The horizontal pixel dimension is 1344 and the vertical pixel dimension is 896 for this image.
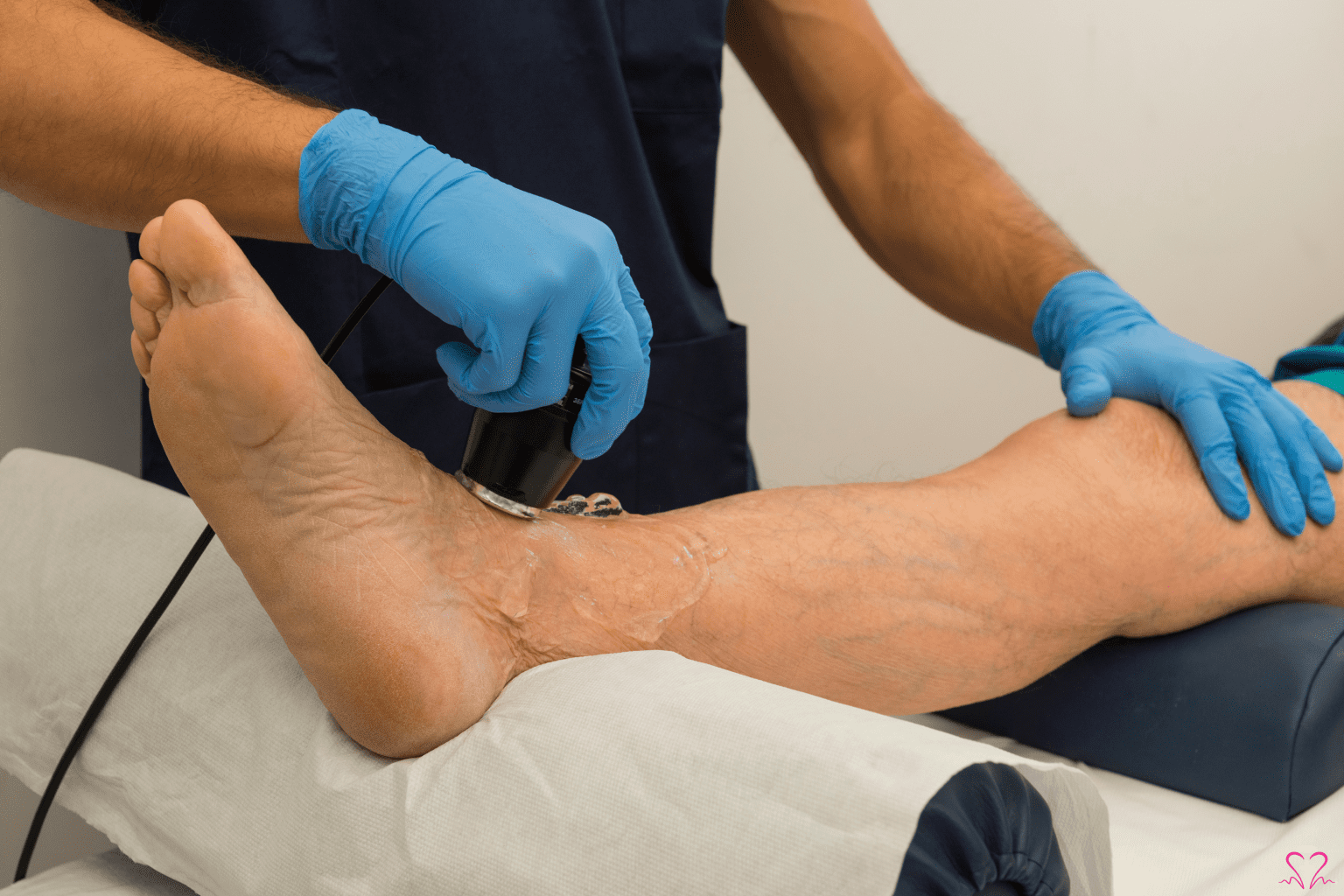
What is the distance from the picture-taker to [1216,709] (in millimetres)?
958

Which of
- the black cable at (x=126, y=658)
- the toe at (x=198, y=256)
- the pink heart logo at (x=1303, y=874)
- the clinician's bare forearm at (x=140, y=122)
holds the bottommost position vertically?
the pink heart logo at (x=1303, y=874)

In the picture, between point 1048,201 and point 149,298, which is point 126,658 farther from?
point 1048,201

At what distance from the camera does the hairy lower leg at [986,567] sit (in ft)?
2.84

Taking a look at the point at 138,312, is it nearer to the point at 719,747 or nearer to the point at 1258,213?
the point at 719,747

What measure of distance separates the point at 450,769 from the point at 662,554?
0.97 feet

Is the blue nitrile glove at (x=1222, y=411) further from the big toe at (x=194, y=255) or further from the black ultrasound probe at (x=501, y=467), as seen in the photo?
the big toe at (x=194, y=255)

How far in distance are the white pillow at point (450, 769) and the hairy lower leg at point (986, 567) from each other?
24cm

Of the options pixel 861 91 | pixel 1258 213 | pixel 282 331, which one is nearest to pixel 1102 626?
pixel 282 331

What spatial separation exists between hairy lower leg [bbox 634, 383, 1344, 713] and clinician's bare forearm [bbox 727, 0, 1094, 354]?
43 centimetres

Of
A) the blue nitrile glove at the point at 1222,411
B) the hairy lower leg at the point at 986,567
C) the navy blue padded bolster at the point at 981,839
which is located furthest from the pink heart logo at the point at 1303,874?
the navy blue padded bolster at the point at 981,839

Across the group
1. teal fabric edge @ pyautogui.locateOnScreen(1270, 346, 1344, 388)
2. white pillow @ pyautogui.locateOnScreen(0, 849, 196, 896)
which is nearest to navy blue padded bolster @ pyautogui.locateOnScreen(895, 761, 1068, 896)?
white pillow @ pyautogui.locateOnScreen(0, 849, 196, 896)

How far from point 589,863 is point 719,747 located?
91 millimetres

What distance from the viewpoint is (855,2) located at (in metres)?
1.62

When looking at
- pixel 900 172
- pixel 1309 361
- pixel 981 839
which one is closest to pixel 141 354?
pixel 981 839
